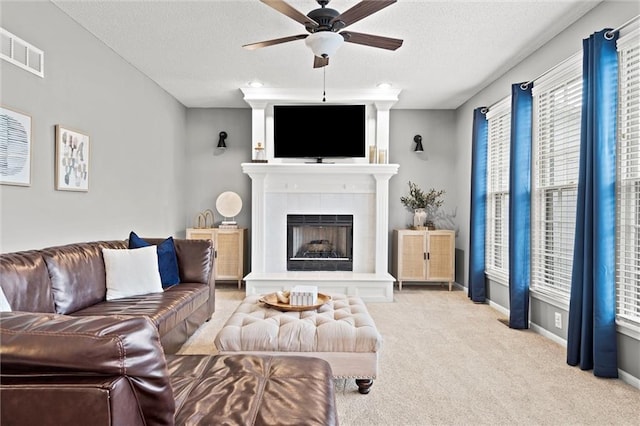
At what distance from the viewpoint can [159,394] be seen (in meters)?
0.93

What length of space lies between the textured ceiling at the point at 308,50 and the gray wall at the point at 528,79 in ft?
0.31

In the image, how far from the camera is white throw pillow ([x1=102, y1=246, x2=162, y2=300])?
123 inches

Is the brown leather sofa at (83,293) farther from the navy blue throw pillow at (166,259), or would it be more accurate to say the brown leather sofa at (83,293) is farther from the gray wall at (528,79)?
the gray wall at (528,79)

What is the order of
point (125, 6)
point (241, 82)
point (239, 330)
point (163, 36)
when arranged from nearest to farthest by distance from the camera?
point (239, 330), point (125, 6), point (163, 36), point (241, 82)

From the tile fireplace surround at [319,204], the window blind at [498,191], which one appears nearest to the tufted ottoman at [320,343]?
the window blind at [498,191]

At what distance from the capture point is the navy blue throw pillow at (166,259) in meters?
3.60

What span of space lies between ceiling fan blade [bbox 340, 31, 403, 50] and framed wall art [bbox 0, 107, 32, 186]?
2.32m

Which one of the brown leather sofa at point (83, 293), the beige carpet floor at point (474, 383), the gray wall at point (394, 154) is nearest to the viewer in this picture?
the beige carpet floor at point (474, 383)

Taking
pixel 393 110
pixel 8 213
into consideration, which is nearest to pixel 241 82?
pixel 393 110

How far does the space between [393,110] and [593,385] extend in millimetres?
4556

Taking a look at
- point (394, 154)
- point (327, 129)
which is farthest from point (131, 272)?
point (394, 154)

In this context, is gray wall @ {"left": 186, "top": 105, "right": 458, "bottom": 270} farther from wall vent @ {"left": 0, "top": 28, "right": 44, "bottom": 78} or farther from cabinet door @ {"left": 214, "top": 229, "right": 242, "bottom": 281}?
wall vent @ {"left": 0, "top": 28, "right": 44, "bottom": 78}

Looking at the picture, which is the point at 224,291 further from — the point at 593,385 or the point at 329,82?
the point at 593,385

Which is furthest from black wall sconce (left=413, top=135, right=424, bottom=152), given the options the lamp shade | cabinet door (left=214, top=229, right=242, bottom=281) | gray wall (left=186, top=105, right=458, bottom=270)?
the lamp shade
